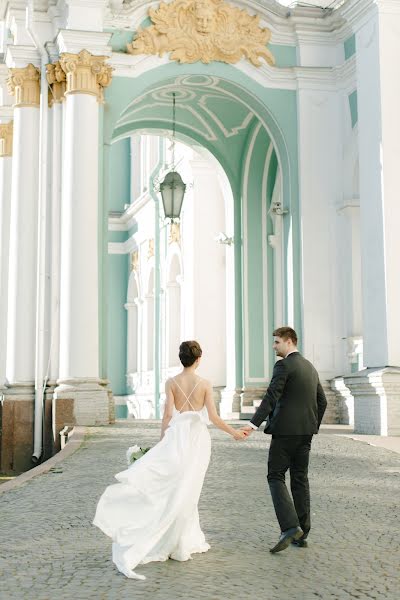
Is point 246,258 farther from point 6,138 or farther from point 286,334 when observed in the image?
point 286,334

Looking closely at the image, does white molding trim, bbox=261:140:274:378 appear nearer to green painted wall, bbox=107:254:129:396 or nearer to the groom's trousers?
green painted wall, bbox=107:254:129:396

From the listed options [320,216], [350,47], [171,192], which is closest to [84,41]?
[171,192]

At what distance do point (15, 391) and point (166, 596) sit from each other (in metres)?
11.1

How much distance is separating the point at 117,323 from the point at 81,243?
16355mm

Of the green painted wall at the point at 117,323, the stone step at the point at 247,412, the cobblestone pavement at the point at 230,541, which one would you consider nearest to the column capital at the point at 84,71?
the stone step at the point at 247,412

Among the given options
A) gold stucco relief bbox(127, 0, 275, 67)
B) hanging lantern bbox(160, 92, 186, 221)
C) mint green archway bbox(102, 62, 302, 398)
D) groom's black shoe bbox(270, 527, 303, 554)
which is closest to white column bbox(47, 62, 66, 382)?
gold stucco relief bbox(127, 0, 275, 67)

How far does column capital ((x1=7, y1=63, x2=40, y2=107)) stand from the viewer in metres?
16.0

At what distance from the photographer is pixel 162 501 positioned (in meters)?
5.72

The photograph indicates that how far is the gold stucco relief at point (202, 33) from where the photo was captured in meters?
16.1

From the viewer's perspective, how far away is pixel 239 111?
18609 millimetres

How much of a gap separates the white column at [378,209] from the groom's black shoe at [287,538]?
7.72 m

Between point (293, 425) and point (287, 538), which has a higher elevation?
point (293, 425)

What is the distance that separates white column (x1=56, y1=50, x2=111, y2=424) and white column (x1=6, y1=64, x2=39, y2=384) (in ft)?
2.82

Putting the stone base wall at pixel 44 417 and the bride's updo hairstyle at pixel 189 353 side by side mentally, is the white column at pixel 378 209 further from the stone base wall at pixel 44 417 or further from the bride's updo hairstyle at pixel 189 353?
the bride's updo hairstyle at pixel 189 353
